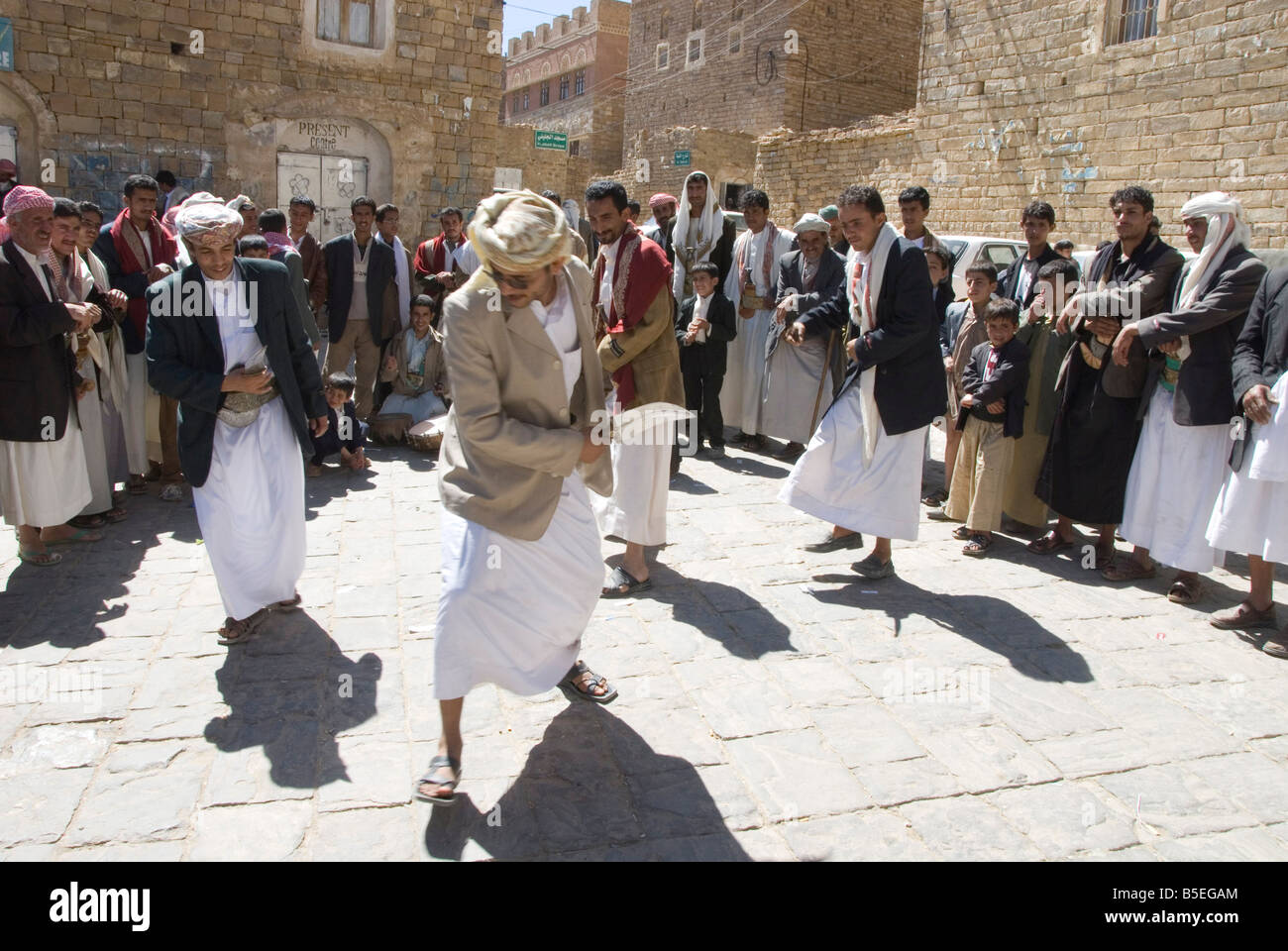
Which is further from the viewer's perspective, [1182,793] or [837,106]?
[837,106]

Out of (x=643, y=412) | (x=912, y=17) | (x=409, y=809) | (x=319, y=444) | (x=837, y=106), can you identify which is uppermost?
(x=912, y=17)

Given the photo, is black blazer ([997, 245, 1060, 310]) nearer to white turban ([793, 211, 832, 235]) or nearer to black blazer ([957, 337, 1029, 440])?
black blazer ([957, 337, 1029, 440])

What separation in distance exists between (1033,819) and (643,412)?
2.32 m

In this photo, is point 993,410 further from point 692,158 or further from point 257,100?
point 692,158

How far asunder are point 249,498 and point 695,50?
32.6 metres

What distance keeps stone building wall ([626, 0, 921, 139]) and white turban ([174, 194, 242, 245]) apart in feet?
87.4

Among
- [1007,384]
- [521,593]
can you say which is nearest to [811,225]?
[1007,384]

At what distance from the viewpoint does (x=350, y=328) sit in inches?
331

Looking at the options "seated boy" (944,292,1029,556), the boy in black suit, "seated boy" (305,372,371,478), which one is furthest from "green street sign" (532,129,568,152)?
"seated boy" (944,292,1029,556)

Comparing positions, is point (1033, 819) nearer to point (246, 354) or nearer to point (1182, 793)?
point (1182, 793)

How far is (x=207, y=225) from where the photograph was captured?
12.5ft

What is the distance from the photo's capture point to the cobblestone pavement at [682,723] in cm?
287

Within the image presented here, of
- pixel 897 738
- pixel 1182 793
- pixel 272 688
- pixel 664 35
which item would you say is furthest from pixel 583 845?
pixel 664 35

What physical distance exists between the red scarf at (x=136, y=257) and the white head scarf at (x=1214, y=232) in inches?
252
